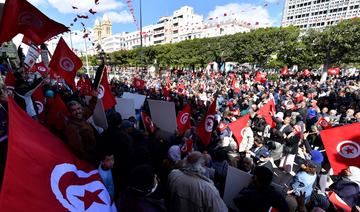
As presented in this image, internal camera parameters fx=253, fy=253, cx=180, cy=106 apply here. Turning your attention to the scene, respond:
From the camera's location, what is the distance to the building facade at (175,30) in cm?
8738

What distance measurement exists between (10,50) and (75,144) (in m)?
21.2

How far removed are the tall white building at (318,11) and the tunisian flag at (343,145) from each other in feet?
296

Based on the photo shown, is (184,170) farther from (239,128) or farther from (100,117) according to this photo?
(239,128)

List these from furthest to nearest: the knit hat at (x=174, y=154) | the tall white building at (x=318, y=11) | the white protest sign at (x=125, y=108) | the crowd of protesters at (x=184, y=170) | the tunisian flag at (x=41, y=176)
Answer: the tall white building at (x=318, y=11) → the white protest sign at (x=125, y=108) → the knit hat at (x=174, y=154) → the crowd of protesters at (x=184, y=170) → the tunisian flag at (x=41, y=176)

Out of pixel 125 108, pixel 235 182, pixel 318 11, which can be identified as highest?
pixel 318 11

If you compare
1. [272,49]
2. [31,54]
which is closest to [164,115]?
[31,54]

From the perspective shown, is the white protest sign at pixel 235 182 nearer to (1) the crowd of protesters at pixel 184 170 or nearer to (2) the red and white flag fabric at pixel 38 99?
(1) the crowd of protesters at pixel 184 170

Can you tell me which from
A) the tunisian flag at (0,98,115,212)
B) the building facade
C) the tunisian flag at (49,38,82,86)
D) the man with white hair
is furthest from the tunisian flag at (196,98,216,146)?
the building facade

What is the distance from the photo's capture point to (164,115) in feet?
17.6

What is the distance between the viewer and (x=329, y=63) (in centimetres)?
2928

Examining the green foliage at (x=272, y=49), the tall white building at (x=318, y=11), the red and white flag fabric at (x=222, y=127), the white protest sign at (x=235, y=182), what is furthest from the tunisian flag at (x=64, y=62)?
the tall white building at (x=318, y=11)

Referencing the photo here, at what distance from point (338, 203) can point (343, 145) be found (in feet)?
2.99

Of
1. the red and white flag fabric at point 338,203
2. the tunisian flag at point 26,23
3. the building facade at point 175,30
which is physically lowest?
the red and white flag fabric at point 338,203

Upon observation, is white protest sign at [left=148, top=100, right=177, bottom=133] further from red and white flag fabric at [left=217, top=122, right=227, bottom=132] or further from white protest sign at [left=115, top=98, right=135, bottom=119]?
red and white flag fabric at [left=217, top=122, right=227, bottom=132]
